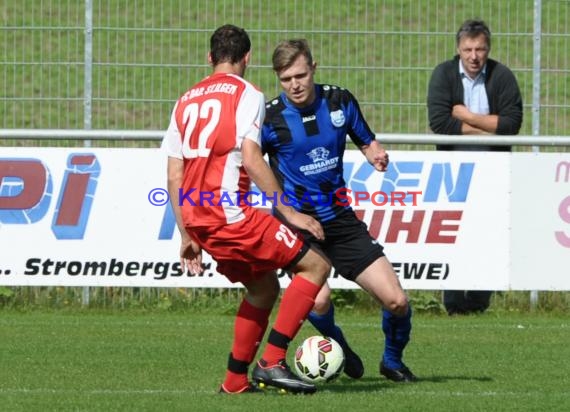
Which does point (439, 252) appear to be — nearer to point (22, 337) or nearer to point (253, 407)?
point (22, 337)

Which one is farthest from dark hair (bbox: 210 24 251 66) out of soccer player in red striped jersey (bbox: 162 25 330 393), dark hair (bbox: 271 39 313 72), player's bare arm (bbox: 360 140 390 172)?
player's bare arm (bbox: 360 140 390 172)

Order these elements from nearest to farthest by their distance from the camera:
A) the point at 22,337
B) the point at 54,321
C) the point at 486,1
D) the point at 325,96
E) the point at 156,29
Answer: the point at 325,96 < the point at 22,337 < the point at 54,321 < the point at 156,29 < the point at 486,1

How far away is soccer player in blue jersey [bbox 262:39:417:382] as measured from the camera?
8.23 metres

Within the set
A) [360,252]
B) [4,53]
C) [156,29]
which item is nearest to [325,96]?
Answer: [360,252]

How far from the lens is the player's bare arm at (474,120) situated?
12.0 metres

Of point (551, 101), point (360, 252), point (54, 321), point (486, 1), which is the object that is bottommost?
point (54, 321)

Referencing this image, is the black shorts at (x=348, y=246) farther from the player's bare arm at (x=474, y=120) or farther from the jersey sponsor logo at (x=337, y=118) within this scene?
the player's bare arm at (x=474, y=120)

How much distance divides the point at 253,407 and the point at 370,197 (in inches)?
183

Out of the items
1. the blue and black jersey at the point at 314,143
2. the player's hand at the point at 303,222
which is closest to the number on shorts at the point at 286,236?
the player's hand at the point at 303,222

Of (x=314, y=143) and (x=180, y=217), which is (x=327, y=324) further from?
(x=180, y=217)

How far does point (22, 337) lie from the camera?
10.3 m

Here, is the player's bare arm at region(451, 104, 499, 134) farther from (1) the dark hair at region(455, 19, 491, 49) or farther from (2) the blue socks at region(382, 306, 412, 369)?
(2) the blue socks at region(382, 306, 412, 369)

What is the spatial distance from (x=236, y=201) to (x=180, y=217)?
1.31 feet

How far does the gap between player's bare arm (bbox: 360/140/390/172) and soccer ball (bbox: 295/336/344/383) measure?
1080mm
